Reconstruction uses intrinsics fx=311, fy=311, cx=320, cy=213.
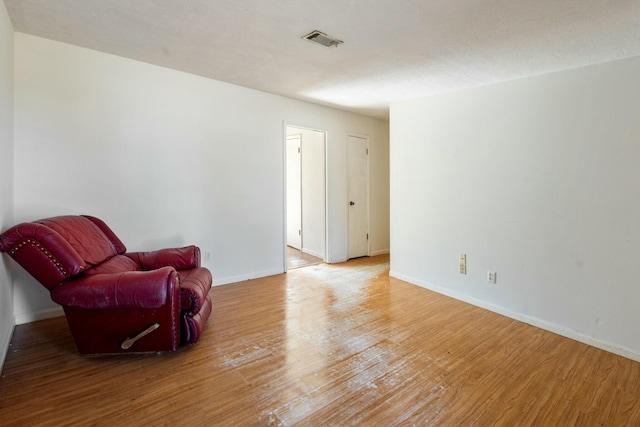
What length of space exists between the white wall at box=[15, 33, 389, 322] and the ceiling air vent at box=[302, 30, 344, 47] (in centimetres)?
168

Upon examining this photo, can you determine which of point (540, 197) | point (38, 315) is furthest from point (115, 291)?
point (540, 197)

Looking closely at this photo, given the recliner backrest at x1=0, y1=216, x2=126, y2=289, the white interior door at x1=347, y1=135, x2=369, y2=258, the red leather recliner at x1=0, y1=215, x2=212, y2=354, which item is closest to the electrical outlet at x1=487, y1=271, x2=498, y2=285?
the white interior door at x1=347, y1=135, x2=369, y2=258

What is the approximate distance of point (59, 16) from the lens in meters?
2.29

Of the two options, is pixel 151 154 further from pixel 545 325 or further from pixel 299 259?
pixel 545 325

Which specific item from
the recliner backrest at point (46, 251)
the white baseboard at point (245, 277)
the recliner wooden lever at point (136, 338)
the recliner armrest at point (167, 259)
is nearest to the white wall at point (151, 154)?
the white baseboard at point (245, 277)

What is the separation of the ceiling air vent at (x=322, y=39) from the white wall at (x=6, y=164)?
2119 mm

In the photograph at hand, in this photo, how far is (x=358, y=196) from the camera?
212 inches

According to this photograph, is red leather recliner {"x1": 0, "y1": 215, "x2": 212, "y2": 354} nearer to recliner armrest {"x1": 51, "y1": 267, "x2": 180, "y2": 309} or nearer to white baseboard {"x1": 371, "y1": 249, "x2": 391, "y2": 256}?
recliner armrest {"x1": 51, "y1": 267, "x2": 180, "y2": 309}

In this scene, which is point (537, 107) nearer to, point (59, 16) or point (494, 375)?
point (494, 375)

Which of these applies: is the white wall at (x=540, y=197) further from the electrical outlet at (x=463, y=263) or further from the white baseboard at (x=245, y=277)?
the white baseboard at (x=245, y=277)

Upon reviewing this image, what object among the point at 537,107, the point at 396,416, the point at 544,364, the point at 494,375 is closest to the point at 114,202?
the point at 396,416

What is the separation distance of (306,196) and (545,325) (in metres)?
3.84

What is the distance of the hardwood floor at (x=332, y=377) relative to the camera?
1.72 metres

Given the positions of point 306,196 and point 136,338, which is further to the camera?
point 306,196
